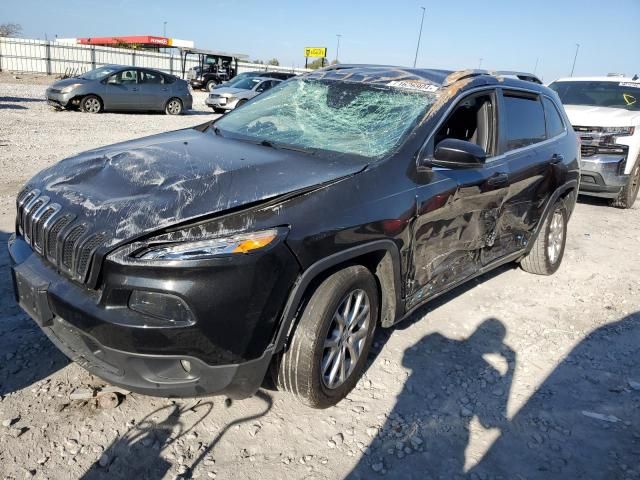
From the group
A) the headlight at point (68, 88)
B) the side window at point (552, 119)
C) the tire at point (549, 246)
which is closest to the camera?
the side window at point (552, 119)

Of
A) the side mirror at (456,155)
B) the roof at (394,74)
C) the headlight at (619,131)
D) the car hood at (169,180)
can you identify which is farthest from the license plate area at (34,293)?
the headlight at (619,131)

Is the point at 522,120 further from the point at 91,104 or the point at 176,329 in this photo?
the point at 91,104

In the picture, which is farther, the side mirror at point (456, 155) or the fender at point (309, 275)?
the side mirror at point (456, 155)

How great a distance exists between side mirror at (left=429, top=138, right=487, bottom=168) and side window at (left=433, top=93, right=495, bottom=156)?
1.82ft

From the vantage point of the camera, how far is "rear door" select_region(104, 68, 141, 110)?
1552cm

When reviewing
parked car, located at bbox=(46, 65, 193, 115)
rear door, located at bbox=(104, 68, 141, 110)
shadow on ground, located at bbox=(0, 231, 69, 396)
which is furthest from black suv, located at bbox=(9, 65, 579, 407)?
rear door, located at bbox=(104, 68, 141, 110)

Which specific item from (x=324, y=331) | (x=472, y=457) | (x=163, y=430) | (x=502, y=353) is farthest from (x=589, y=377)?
(x=163, y=430)

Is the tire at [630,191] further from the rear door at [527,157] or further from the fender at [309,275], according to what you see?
the fender at [309,275]

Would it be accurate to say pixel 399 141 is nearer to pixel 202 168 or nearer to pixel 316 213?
pixel 316 213

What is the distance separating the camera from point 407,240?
2.96 meters

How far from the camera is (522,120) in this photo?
4148mm

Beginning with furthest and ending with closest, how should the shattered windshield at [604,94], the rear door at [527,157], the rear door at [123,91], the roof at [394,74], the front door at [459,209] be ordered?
the rear door at [123,91] → the shattered windshield at [604,94] → the rear door at [527,157] → the roof at [394,74] → the front door at [459,209]

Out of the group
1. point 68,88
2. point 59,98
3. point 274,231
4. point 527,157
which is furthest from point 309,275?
point 59,98

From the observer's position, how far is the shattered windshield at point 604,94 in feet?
27.2
